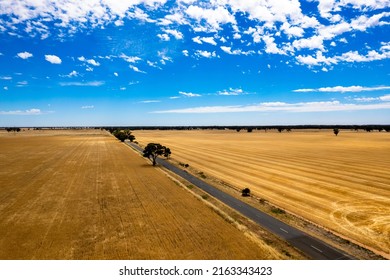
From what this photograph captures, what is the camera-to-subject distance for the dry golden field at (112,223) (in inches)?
869

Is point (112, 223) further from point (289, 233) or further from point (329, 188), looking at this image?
point (329, 188)

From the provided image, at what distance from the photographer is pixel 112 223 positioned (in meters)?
28.4

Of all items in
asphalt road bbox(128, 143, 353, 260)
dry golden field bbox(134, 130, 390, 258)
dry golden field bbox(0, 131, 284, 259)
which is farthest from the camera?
dry golden field bbox(134, 130, 390, 258)

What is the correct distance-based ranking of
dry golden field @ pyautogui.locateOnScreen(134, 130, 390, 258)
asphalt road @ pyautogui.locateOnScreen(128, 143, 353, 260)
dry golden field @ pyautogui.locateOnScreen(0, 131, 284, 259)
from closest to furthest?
asphalt road @ pyautogui.locateOnScreen(128, 143, 353, 260), dry golden field @ pyautogui.locateOnScreen(0, 131, 284, 259), dry golden field @ pyautogui.locateOnScreen(134, 130, 390, 258)

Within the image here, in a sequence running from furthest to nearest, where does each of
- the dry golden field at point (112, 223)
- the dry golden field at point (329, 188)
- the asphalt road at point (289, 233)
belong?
the dry golden field at point (329, 188)
the dry golden field at point (112, 223)
the asphalt road at point (289, 233)

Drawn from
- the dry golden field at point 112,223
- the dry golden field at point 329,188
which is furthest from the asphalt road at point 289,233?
the dry golden field at point 329,188

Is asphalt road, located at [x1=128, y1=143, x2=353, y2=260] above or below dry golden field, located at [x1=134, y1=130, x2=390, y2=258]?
below

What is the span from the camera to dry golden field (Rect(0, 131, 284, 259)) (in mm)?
22062

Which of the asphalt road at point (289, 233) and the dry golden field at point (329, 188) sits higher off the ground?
the dry golden field at point (329, 188)

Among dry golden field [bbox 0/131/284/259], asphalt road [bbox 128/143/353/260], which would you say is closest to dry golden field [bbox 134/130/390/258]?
asphalt road [bbox 128/143/353/260]

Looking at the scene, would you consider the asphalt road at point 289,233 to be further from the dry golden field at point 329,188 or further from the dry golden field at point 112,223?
the dry golden field at point 329,188

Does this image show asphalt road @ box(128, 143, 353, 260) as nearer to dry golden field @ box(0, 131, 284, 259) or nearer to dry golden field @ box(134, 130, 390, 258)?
dry golden field @ box(0, 131, 284, 259)

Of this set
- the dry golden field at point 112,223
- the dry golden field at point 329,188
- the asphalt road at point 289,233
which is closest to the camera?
the asphalt road at point 289,233
